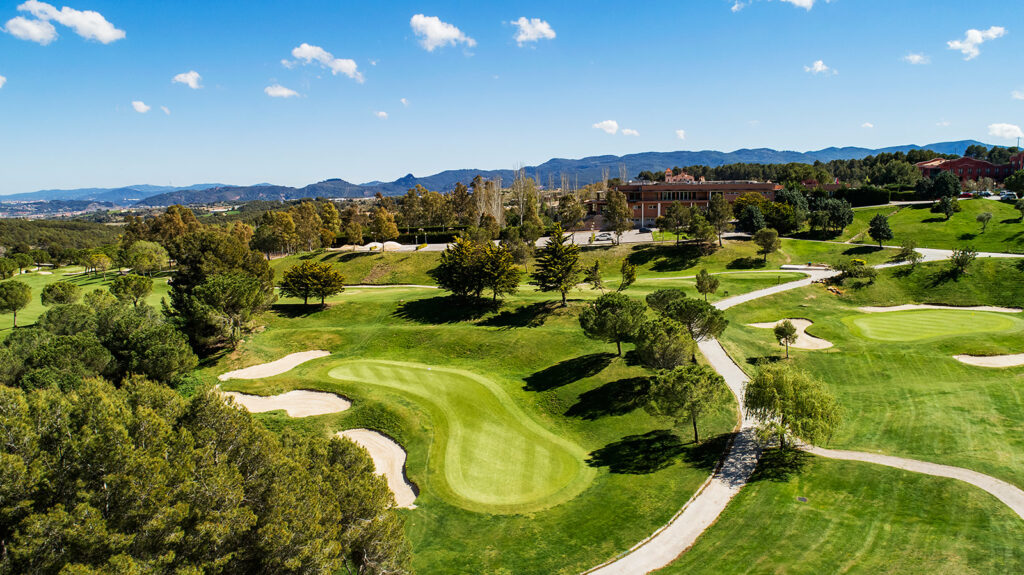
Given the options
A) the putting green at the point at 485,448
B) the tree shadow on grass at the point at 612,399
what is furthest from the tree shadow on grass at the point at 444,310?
the tree shadow on grass at the point at 612,399

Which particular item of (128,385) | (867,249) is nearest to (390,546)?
(128,385)

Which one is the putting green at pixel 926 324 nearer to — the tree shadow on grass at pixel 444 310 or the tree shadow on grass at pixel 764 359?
the tree shadow on grass at pixel 764 359

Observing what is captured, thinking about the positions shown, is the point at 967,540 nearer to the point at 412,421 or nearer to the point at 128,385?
the point at 412,421

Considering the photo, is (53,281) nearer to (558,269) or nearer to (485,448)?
Result: (558,269)

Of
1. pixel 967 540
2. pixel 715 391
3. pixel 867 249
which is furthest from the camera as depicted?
pixel 867 249

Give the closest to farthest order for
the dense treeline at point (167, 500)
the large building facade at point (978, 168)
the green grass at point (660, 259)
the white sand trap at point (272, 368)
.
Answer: the dense treeline at point (167, 500), the white sand trap at point (272, 368), the green grass at point (660, 259), the large building facade at point (978, 168)

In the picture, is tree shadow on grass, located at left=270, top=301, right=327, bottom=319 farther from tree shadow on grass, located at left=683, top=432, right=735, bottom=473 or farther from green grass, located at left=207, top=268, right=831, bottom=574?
tree shadow on grass, located at left=683, top=432, right=735, bottom=473
